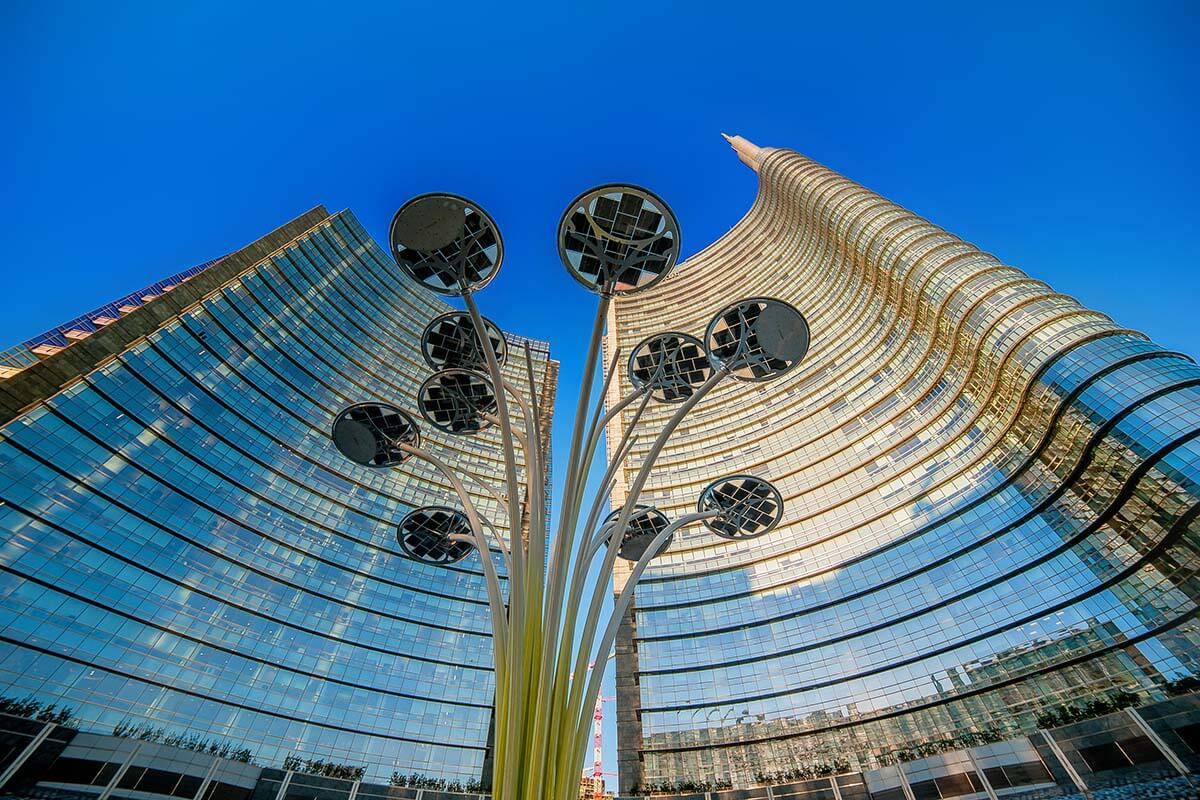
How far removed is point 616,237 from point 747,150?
7316 cm

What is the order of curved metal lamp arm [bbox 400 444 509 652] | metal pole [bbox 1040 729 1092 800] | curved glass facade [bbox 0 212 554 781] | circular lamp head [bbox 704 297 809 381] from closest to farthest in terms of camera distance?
curved metal lamp arm [bbox 400 444 509 652] → circular lamp head [bbox 704 297 809 381] → metal pole [bbox 1040 729 1092 800] → curved glass facade [bbox 0 212 554 781]

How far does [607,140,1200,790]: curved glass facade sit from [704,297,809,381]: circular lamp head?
67.5ft

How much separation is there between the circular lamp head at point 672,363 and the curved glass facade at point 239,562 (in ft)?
94.5

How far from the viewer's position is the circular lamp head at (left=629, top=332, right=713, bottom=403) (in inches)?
669

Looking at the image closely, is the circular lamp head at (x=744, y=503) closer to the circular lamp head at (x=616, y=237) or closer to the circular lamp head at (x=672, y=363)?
the circular lamp head at (x=672, y=363)

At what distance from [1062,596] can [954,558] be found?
5373 mm

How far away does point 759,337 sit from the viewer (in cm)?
1559

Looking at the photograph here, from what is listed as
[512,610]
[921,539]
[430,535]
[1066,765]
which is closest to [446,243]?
[512,610]

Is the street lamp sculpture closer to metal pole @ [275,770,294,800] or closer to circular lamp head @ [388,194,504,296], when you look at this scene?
circular lamp head @ [388,194,504,296]

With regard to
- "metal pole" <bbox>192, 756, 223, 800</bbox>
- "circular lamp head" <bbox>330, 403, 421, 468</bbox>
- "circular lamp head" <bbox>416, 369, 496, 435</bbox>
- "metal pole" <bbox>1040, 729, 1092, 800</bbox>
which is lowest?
"metal pole" <bbox>1040, 729, 1092, 800</bbox>

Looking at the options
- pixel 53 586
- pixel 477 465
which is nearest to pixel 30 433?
pixel 53 586

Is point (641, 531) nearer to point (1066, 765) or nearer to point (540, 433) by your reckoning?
point (540, 433)

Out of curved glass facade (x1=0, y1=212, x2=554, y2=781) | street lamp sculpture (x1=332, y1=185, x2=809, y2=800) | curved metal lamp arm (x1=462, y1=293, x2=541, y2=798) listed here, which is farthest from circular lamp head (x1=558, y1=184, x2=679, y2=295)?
curved glass facade (x1=0, y1=212, x2=554, y2=781)

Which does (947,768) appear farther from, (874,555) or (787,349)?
(787,349)
